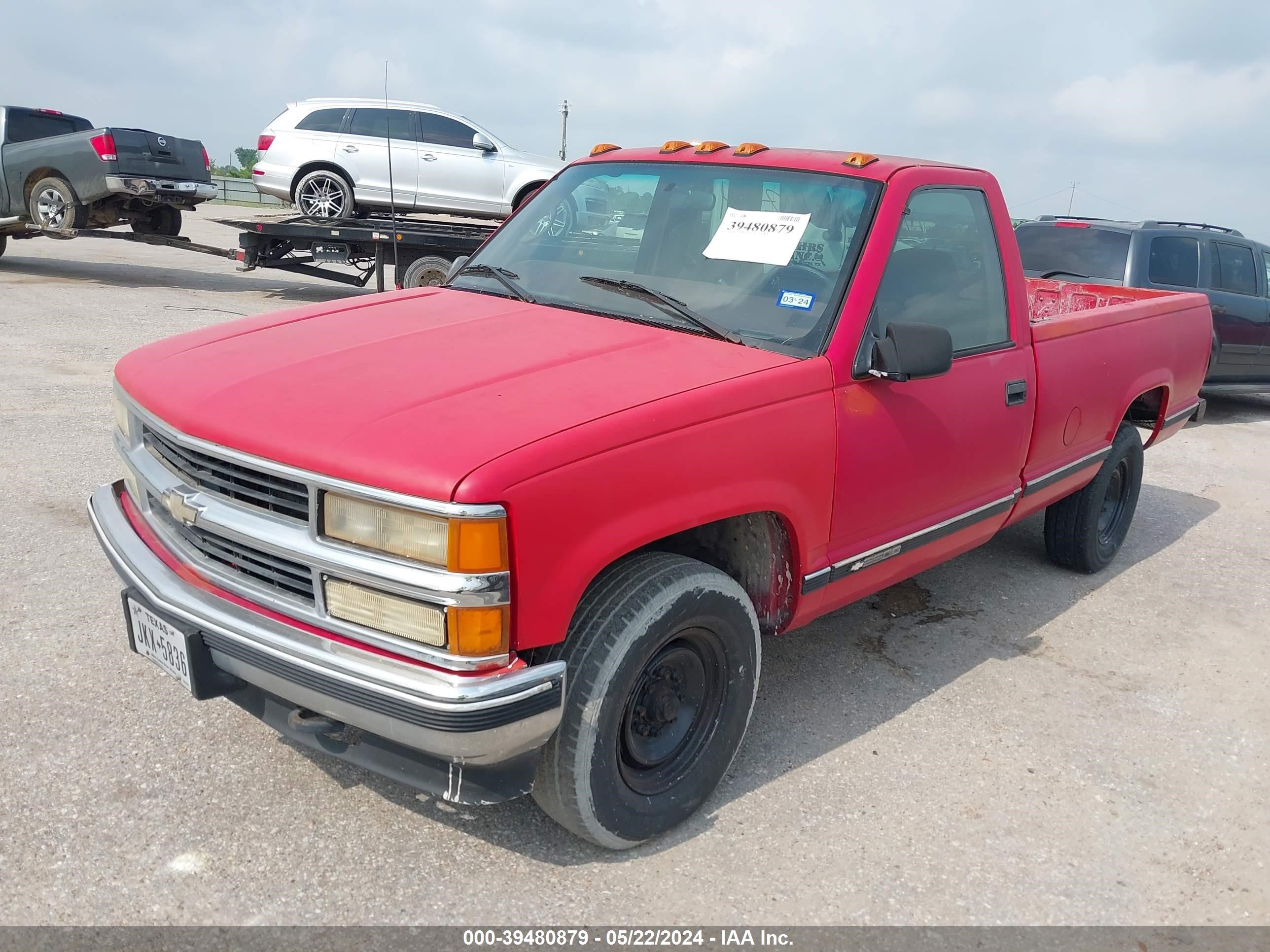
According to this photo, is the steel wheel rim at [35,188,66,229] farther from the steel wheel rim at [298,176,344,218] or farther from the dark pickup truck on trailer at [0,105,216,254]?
the steel wheel rim at [298,176,344,218]

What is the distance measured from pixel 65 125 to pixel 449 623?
49.7 feet

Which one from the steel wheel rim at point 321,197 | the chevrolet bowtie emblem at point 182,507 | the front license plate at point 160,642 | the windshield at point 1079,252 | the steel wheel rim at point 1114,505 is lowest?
the steel wheel rim at point 1114,505

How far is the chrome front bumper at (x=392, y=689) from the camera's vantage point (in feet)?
7.32

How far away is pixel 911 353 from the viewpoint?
307 cm

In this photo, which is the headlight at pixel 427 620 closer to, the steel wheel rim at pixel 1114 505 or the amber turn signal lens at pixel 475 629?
the amber turn signal lens at pixel 475 629

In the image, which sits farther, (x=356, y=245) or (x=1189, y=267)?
(x=356, y=245)

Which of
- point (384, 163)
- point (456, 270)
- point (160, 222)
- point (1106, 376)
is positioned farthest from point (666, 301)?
point (160, 222)

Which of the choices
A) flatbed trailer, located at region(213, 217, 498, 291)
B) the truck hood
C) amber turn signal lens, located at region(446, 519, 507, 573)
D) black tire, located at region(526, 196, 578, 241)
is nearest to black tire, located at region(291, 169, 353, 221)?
flatbed trailer, located at region(213, 217, 498, 291)

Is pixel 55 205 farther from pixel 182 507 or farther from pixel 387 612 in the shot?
pixel 387 612

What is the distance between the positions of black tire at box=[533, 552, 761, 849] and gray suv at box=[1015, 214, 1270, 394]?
6799mm

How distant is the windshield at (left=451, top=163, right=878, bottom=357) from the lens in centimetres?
321

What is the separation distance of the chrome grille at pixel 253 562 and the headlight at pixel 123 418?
0.46 meters

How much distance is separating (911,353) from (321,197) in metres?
12.1

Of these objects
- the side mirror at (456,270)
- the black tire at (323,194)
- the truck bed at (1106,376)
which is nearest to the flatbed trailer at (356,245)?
the black tire at (323,194)
